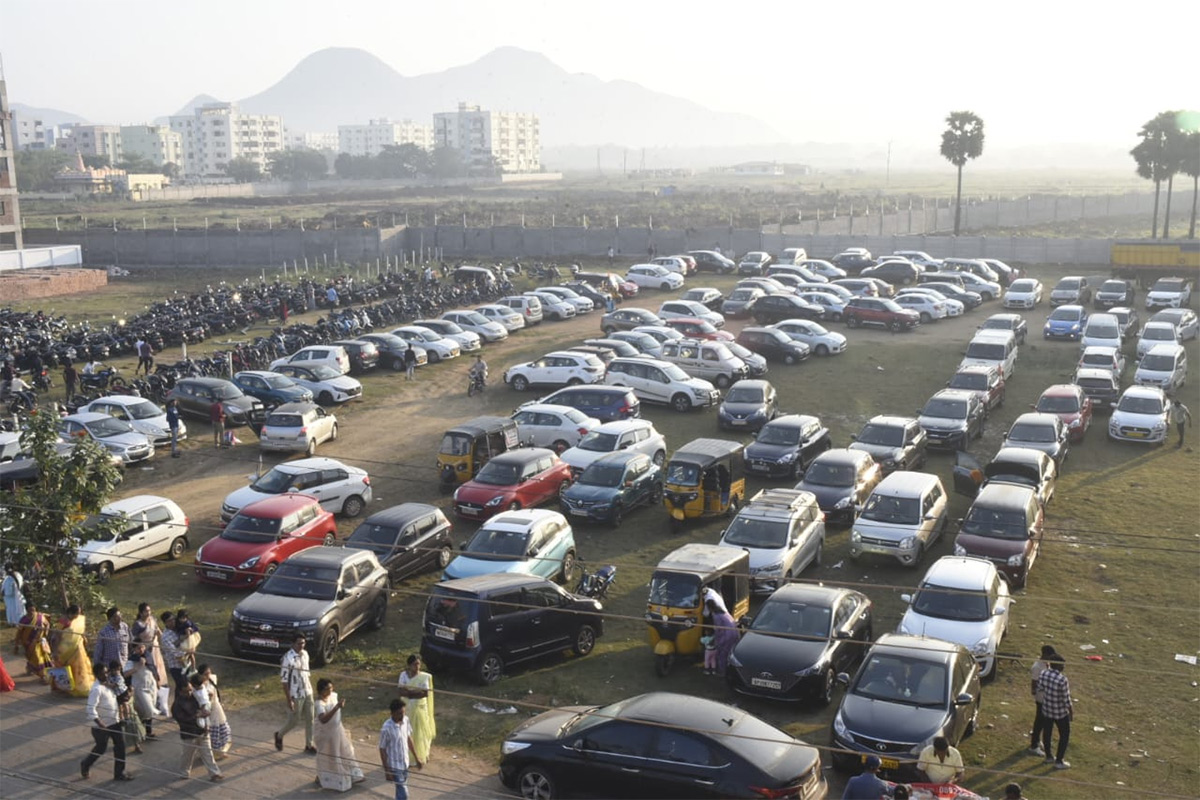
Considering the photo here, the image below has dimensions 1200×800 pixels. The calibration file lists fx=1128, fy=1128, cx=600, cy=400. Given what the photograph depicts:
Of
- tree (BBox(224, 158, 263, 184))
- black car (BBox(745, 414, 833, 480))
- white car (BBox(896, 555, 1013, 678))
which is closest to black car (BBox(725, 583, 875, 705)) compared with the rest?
white car (BBox(896, 555, 1013, 678))

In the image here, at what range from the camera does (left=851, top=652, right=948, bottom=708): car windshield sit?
13.4m

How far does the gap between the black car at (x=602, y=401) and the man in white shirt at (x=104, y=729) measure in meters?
16.7

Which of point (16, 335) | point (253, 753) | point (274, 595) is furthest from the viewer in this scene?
point (16, 335)

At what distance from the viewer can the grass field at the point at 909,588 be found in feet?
46.5

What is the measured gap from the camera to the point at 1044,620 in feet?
59.4

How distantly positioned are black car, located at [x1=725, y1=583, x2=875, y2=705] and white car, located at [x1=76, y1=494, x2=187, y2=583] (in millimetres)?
10464

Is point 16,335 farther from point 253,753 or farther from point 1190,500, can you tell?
point 1190,500

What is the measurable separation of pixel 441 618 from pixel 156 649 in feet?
12.3

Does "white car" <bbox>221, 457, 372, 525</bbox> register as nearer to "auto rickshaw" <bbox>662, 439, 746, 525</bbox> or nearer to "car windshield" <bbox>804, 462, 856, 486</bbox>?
"auto rickshaw" <bbox>662, 439, 746, 525</bbox>

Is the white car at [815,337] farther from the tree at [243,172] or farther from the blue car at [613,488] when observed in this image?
the tree at [243,172]

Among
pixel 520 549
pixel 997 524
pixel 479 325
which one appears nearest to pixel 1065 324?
pixel 479 325

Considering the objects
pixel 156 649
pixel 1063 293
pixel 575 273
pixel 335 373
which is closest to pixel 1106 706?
pixel 156 649

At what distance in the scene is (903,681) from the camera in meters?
13.6

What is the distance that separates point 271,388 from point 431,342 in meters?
8.38
